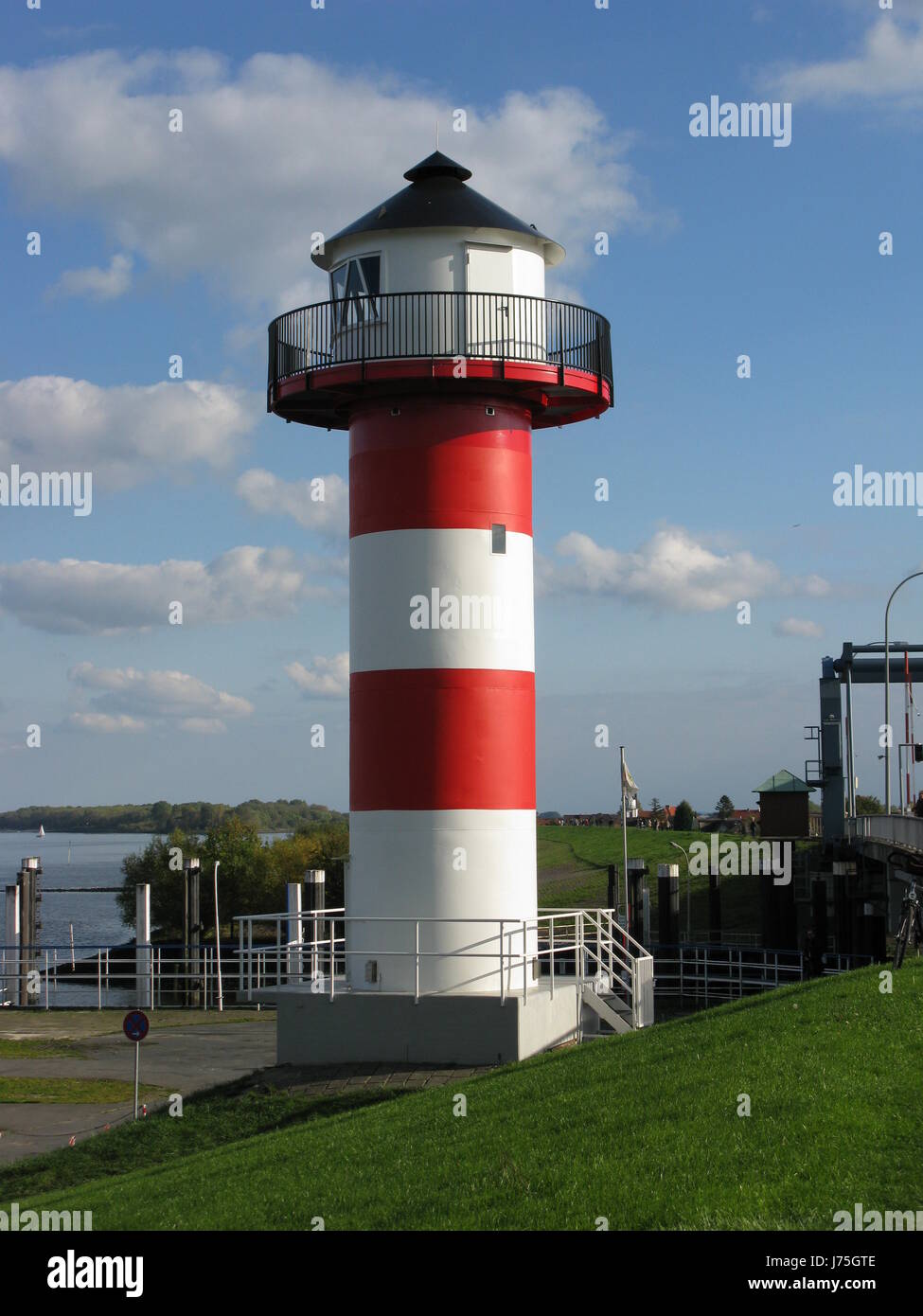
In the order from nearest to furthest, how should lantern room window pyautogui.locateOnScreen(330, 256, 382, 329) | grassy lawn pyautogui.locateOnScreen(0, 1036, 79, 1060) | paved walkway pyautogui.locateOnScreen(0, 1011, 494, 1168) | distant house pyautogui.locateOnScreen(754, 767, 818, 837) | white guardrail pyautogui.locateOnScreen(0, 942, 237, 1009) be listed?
paved walkway pyautogui.locateOnScreen(0, 1011, 494, 1168) → lantern room window pyautogui.locateOnScreen(330, 256, 382, 329) → grassy lawn pyautogui.locateOnScreen(0, 1036, 79, 1060) → white guardrail pyautogui.locateOnScreen(0, 942, 237, 1009) → distant house pyautogui.locateOnScreen(754, 767, 818, 837)

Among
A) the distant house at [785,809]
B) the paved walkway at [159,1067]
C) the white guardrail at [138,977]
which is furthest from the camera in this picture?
the distant house at [785,809]

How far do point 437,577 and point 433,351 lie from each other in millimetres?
3214

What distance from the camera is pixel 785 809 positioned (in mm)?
56719

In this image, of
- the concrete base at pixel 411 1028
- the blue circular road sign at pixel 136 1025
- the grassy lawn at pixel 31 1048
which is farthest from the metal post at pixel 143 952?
the blue circular road sign at pixel 136 1025

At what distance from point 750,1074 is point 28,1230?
6.02 meters

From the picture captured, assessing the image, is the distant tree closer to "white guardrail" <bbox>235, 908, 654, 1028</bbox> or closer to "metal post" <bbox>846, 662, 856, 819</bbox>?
"metal post" <bbox>846, 662, 856, 819</bbox>

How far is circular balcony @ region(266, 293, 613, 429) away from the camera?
21.8 metres

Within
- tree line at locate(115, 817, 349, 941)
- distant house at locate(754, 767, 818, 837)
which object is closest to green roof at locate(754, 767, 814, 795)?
distant house at locate(754, 767, 818, 837)

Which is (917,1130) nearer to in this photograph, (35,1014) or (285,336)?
(285,336)

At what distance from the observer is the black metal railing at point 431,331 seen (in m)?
21.9

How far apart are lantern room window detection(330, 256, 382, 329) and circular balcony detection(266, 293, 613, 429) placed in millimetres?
22

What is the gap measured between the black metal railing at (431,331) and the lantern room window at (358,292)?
0.02 meters

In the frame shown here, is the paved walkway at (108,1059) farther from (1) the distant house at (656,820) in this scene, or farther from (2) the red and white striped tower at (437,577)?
(1) the distant house at (656,820)
